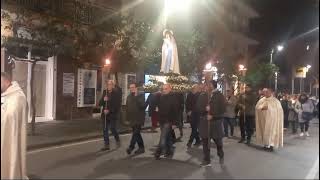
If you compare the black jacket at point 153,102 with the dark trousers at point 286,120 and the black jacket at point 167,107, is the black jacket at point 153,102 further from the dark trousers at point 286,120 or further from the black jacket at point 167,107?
the dark trousers at point 286,120

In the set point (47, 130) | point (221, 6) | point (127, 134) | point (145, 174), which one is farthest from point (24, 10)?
point (221, 6)

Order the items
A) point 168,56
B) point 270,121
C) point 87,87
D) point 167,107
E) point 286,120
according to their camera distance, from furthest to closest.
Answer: point 87,87 < point 286,120 < point 270,121 < point 168,56 < point 167,107

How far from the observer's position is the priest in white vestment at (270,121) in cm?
1435

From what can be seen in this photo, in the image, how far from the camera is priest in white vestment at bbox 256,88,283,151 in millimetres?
14352

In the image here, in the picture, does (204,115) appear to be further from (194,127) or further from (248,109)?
(248,109)

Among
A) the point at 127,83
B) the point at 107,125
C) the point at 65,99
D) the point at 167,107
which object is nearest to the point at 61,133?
the point at 107,125

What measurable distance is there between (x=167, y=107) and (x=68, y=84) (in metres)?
13.0

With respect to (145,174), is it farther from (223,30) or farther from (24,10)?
(223,30)

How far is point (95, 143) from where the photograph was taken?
15445 millimetres

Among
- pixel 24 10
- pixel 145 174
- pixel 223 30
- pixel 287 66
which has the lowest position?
pixel 145 174

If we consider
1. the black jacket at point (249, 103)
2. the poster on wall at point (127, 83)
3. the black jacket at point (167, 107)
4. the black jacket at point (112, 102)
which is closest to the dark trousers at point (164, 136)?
the black jacket at point (167, 107)

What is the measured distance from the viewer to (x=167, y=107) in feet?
38.3

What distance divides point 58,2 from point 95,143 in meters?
7.42

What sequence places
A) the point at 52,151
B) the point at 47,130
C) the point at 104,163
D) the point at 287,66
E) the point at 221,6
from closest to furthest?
the point at 287,66 < the point at 104,163 < the point at 52,151 < the point at 47,130 < the point at 221,6
